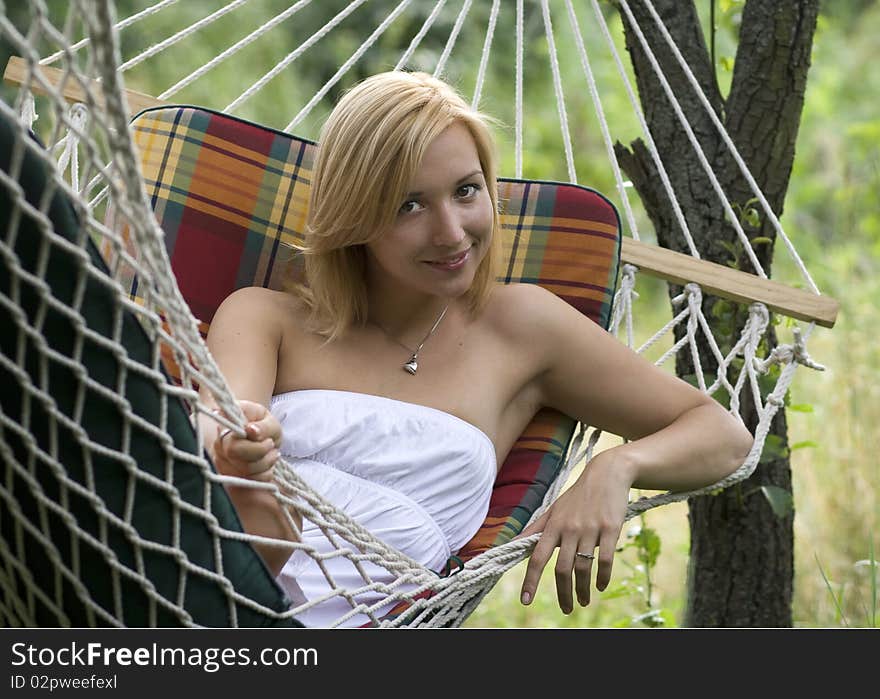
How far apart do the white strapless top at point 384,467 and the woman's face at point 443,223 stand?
201mm

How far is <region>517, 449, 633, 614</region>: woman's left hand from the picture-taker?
59.3 inches

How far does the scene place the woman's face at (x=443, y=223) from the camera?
1544mm

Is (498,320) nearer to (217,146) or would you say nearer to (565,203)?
(565,203)

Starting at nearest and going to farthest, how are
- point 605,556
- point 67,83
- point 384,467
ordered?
point 605,556, point 384,467, point 67,83

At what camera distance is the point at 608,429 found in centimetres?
174

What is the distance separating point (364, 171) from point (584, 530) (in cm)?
57

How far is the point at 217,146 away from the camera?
1.95m

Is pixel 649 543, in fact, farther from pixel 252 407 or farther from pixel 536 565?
pixel 252 407

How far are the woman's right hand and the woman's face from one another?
38cm

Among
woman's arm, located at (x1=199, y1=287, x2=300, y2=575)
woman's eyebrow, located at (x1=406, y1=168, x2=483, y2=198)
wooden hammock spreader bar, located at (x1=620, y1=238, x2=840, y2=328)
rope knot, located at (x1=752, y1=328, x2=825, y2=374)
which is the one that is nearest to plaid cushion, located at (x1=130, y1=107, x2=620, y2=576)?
wooden hammock spreader bar, located at (x1=620, y1=238, x2=840, y2=328)

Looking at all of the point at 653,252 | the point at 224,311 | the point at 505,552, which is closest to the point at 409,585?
the point at 505,552

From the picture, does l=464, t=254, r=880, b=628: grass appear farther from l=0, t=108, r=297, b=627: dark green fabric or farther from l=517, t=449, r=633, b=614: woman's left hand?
l=0, t=108, r=297, b=627: dark green fabric

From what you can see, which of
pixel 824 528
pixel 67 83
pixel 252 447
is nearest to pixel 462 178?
pixel 252 447

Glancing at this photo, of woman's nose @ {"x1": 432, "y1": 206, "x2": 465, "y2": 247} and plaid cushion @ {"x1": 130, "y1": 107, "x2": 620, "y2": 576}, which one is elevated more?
plaid cushion @ {"x1": 130, "y1": 107, "x2": 620, "y2": 576}
